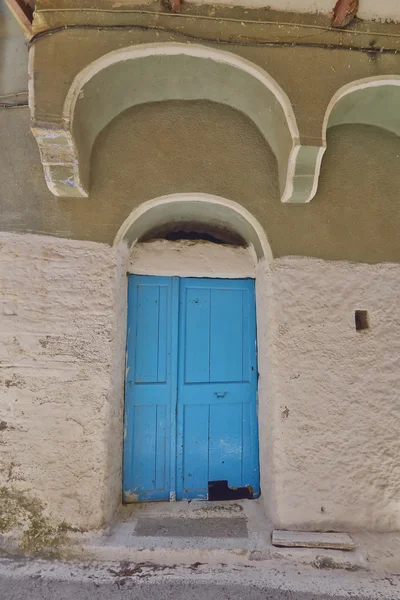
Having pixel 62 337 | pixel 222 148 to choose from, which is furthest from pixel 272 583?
pixel 222 148

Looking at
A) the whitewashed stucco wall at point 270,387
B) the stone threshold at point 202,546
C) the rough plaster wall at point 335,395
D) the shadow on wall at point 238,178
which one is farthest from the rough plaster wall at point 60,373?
the rough plaster wall at point 335,395

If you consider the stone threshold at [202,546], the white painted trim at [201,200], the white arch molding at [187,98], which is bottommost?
the stone threshold at [202,546]

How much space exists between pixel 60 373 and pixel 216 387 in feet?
3.96

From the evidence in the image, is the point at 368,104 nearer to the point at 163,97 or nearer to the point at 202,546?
the point at 163,97

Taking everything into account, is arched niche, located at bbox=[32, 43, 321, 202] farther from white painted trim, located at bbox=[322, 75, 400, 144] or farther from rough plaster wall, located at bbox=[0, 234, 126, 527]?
rough plaster wall, located at bbox=[0, 234, 126, 527]

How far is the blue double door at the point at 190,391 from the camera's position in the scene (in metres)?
2.66

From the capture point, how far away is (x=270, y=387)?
A: 2.40 metres

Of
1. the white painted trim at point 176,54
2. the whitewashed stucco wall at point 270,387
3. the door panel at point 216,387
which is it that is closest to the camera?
the white painted trim at point 176,54

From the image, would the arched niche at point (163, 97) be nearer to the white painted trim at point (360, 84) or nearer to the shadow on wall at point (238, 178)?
the shadow on wall at point (238, 178)

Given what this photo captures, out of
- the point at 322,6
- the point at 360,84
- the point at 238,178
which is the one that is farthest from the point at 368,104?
the point at 238,178

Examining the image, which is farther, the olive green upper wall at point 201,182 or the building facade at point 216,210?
the olive green upper wall at point 201,182

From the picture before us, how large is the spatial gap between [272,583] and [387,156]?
10.1 feet

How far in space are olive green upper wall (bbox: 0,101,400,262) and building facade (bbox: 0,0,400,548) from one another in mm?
11

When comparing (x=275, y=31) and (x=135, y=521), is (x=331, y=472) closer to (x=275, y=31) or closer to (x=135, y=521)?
(x=135, y=521)
